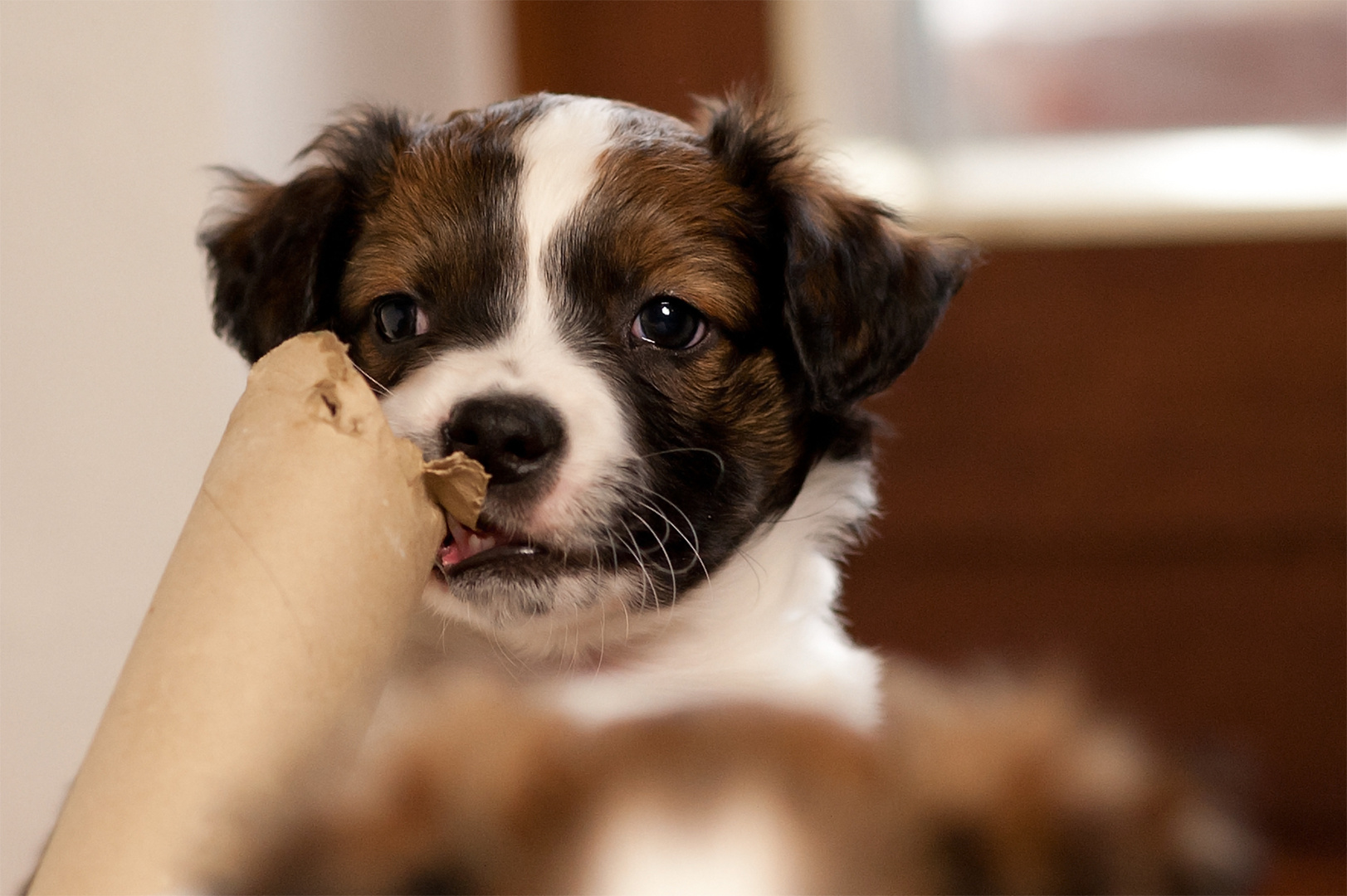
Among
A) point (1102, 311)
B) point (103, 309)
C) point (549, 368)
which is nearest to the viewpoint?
point (549, 368)

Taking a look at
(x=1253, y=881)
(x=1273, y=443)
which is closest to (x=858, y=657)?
(x=1253, y=881)

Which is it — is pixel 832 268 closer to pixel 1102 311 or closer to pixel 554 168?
pixel 554 168

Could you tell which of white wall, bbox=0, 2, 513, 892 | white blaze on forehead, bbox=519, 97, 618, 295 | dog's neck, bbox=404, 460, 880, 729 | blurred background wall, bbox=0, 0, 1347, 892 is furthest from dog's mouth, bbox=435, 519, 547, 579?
blurred background wall, bbox=0, 0, 1347, 892

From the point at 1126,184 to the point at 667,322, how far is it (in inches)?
89.7

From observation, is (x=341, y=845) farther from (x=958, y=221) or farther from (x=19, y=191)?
(x=958, y=221)

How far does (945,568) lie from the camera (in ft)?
11.7

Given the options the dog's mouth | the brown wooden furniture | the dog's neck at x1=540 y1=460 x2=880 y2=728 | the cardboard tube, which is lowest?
the brown wooden furniture

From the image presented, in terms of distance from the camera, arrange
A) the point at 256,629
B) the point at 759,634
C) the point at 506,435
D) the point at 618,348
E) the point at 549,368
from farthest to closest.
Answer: the point at 759,634 → the point at 618,348 → the point at 549,368 → the point at 506,435 → the point at 256,629

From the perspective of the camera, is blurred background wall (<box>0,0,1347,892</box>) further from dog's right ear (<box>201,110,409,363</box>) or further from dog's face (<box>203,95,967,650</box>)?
dog's face (<box>203,95,967,650</box>)

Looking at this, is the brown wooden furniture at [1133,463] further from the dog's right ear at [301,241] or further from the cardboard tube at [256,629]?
the cardboard tube at [256,629]

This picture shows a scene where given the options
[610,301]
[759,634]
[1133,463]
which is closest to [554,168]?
[610,301]

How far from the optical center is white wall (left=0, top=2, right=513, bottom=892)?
1898mm

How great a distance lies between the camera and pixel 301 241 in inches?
59.1

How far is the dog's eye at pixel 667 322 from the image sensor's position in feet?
4.88
